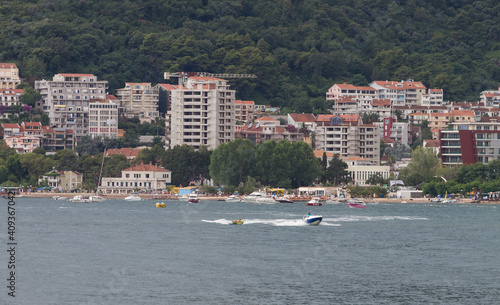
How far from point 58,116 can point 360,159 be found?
63248 mm

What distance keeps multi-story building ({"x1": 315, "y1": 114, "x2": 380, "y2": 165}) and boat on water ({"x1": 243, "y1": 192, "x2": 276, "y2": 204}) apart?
41145 millimetres

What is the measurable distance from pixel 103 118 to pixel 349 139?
4759cm

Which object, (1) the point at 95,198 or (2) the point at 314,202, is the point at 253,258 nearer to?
(2) the point at 314,202

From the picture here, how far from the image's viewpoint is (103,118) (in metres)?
192

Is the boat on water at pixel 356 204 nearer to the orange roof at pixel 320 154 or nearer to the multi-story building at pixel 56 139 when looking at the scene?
the orange roof at pixel 320 154

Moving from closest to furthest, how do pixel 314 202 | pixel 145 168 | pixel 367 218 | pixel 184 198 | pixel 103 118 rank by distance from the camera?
pixel 367 218 < pixel 314 202 < pixel 184 198 < pixel 145 168 < pixel 103 118

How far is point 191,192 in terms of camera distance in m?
149

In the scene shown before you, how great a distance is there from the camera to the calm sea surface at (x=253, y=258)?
59.9 m

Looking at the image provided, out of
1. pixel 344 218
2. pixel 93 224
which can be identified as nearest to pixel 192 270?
pixel 93 224

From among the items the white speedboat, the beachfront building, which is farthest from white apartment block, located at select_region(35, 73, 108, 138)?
the white speedboat

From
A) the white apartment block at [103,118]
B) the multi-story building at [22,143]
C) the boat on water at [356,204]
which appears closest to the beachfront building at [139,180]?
the multi-story building at [22,143]

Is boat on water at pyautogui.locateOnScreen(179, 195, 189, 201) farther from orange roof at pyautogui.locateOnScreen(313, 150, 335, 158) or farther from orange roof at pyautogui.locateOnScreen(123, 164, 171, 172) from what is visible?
orange roof at pyautogui.locateOnScreen(313, 150, 335, 158)

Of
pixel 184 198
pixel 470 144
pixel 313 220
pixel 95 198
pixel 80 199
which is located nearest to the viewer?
pixel 313 220

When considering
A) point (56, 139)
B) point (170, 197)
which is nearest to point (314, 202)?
point (170, 197)
